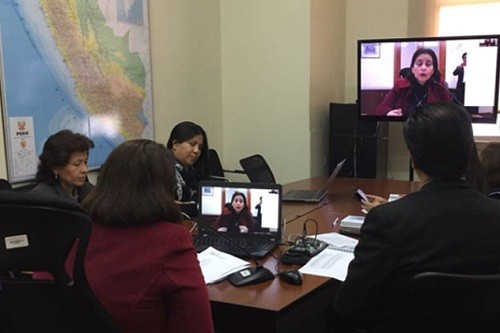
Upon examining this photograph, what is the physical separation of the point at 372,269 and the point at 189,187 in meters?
2.04

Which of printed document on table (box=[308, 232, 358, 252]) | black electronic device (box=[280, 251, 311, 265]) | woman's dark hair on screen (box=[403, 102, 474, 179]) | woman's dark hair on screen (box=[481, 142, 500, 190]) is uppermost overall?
woman's dark hair on screen (box=[403, 102, 474, 179])

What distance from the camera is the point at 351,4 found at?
529cm

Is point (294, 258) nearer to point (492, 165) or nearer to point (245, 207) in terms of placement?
point (245, 207)

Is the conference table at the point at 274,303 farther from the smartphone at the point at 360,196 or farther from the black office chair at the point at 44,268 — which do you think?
the smartphone at the point at 360,196

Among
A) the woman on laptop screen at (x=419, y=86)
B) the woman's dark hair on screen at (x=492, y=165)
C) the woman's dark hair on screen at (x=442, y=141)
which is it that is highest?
the woman on laptop screen at (x=419, y=86)

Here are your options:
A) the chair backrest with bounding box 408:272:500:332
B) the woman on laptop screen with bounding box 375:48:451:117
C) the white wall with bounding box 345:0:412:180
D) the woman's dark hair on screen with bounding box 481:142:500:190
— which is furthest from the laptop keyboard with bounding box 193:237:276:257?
the white wall with bounding box 345:0:412:180

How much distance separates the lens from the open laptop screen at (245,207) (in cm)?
215

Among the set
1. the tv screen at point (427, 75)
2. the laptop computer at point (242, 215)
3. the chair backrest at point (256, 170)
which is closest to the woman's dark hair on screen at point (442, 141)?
the laptop computer at point (242, 215)

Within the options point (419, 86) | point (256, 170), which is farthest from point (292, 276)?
point (419, 86)

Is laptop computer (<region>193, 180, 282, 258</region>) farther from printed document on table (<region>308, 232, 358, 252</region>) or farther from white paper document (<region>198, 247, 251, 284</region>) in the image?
printed document on table (<region>308, 232, 358, 252</region>)

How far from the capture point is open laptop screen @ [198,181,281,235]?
2150 mm

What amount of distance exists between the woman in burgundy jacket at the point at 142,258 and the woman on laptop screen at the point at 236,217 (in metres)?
0.72

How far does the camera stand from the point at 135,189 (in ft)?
4.72

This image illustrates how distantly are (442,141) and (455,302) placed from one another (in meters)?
0.42
